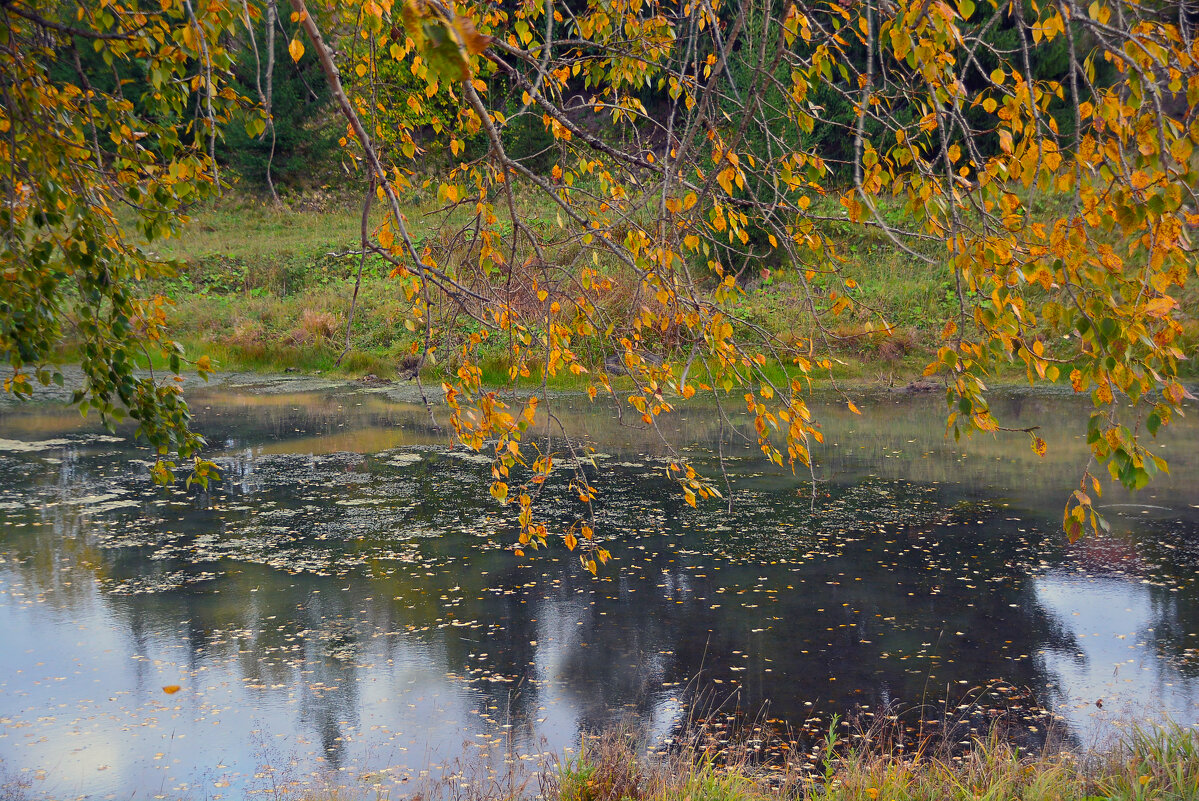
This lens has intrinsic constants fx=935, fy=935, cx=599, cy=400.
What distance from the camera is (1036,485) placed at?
379 inches

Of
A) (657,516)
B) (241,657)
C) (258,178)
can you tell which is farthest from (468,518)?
(258,178)

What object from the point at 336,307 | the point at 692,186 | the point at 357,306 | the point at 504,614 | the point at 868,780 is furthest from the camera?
the point at 357,306

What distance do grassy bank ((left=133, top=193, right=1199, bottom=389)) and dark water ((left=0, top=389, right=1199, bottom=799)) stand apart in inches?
A: 290

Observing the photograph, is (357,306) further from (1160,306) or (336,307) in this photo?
(1160,306)

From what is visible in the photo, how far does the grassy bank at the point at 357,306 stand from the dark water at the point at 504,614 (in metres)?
7.38

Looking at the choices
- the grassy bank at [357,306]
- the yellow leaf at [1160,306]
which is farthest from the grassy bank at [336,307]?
the yellow leaf at [1160,306]

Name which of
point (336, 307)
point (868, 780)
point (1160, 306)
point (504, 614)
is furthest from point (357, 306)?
point (1160, 306)

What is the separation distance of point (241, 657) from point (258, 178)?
24.8 metres

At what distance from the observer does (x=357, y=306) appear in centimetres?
2169

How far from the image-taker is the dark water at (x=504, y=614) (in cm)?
453

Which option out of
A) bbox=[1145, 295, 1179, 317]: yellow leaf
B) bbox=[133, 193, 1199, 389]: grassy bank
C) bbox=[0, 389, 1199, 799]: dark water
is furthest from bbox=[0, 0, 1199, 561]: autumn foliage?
bbox=[133, 193, 1199, 389]: grassy bank

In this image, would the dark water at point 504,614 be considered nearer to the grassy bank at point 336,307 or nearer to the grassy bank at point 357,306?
the grassy bank at point 357,306

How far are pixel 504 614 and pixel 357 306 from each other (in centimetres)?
1676

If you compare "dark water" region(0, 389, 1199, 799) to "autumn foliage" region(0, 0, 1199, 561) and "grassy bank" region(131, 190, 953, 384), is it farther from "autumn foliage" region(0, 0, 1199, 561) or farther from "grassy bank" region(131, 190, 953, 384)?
"grassy bank" region(131, 190, 953, 384)
